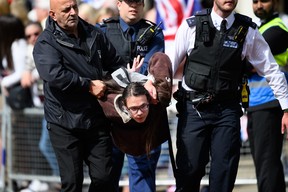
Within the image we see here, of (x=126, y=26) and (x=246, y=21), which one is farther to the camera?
(x=126, y=26)

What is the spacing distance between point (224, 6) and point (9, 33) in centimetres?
458

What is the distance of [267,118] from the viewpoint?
8.67 metres

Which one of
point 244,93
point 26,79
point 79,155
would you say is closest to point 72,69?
point 79,155

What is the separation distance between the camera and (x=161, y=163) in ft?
33.8

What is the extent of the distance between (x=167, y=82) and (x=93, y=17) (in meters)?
3.94

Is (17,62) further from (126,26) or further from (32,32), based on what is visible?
(126,26)

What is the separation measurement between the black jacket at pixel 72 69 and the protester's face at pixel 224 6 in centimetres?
95

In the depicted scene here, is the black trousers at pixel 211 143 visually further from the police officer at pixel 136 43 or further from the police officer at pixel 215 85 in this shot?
the police officer at pixel 136 43

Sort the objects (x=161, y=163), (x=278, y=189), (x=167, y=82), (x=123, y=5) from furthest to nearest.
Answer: (x=161, y=163) < (x=278, y=189) < (x=123, y=5) < (x=167, y=82)

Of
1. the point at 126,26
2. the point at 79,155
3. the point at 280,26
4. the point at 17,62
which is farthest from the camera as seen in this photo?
the point at 17,62

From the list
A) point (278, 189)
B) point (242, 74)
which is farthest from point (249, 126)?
point (242, 74)

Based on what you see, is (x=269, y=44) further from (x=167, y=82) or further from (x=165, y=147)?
(x=165, y=147)

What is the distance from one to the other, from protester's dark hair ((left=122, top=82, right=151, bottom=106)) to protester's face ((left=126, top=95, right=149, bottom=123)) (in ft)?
0.09

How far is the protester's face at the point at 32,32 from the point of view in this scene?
434 inches
